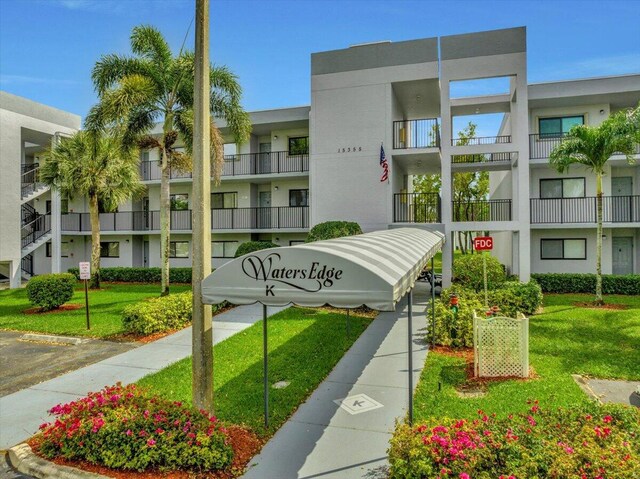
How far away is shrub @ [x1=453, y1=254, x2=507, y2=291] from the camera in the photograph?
16.8 meters

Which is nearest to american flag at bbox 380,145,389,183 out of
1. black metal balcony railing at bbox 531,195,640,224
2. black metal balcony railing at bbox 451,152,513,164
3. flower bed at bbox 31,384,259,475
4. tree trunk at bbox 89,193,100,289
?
black metal balcony railing at bbox 451,152,513,164

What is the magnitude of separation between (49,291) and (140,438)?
42.6 feet

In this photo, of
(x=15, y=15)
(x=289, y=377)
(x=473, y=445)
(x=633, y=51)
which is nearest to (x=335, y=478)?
(x=473, y=445)

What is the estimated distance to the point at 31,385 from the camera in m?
8.22

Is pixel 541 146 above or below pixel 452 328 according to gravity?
above

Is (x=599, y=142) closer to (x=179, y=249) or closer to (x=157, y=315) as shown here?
(x=157, y=315)

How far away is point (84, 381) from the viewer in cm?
834

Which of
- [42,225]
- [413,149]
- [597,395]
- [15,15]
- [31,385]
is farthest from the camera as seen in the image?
[42,225]

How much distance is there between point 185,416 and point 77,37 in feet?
30.9

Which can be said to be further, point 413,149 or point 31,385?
point 413,149

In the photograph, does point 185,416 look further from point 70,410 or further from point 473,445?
point 473,445

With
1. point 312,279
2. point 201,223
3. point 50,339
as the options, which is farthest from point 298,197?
point 312,279

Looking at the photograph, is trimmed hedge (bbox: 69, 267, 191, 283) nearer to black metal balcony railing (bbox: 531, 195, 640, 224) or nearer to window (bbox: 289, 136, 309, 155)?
window (bbox: 289, 136, 309, 155)

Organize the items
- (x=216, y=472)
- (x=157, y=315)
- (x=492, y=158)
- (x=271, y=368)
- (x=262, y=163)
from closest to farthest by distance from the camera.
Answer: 1. (x=216, y=472)
2. (x=271, y=368)
3. (x=157, y=315)
4. (x=492, y=158)
5. (x=262, y=163)
